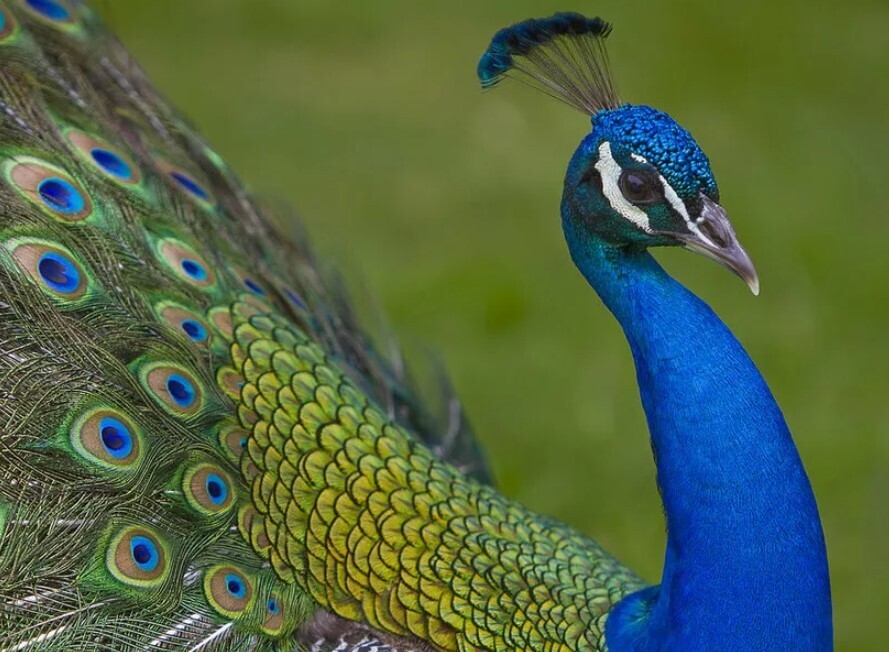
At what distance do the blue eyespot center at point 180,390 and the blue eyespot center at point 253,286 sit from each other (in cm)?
31

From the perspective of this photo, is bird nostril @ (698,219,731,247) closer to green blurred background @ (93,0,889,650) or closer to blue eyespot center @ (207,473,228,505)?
blue eyespot center @ (207,473,228,505)

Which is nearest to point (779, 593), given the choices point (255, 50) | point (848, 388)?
point (848, 388)

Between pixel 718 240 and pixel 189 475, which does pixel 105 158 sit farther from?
pixel 718 240

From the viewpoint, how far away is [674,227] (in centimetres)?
160

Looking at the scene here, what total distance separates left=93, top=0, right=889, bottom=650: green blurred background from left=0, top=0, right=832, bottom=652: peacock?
1378mm

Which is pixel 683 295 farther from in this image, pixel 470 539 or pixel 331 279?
pixel 331 279

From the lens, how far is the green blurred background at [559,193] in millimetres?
3443

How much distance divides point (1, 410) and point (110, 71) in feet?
2.78

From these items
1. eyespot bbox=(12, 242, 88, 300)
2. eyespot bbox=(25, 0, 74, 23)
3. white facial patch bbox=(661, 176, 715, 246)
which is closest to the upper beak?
white facial patch bbox=(661, 176, 715, 246)

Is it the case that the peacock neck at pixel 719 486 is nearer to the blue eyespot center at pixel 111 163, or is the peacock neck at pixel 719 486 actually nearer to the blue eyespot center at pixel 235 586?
the blue eyespot center at pixel 235 586

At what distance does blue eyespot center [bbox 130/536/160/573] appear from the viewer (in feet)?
5.69

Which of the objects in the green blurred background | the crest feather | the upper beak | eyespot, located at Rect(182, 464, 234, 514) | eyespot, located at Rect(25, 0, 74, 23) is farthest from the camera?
the green blurred background

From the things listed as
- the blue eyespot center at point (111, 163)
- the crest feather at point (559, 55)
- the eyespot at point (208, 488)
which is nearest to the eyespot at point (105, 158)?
the blue eyespot center at point (111, 163)

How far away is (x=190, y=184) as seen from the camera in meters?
2.25
